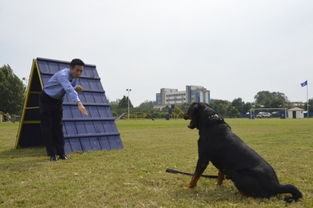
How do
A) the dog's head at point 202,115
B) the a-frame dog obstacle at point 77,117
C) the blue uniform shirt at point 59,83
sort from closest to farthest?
the dog's head at point 202,115, the blue uniform shirt at point 59,83, the a-frame dog obstacle at point 77,117

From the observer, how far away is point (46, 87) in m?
7.12

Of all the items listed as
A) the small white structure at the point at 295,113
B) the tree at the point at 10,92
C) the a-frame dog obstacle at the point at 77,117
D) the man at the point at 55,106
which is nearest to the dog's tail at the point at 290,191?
the man at the point at 55,106

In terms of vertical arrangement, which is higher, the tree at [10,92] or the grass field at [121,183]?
the tree at [10,92]

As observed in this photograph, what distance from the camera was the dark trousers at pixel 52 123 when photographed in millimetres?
7195

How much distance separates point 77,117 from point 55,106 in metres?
1.49

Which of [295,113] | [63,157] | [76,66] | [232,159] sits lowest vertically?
[63,157]

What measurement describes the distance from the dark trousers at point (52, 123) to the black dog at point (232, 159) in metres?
3.69

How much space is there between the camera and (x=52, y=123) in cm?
732

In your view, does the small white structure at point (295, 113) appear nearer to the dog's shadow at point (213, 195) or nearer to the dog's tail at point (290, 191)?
the dog's shadow at point (213, 195)

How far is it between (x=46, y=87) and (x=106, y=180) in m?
3.12

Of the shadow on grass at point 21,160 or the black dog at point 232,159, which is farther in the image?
the shadow on grass at point 21,160

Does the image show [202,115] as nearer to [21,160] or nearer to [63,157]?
[63,157]

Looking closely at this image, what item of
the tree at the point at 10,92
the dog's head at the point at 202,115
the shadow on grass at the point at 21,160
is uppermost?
the tree at the point at 10,92

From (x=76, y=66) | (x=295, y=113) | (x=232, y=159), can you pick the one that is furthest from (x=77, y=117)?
(x=295, y=113)
